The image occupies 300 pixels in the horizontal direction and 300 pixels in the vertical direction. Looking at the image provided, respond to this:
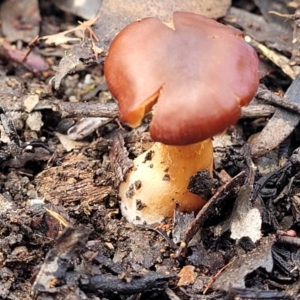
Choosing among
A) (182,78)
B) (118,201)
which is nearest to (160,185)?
(118,201)

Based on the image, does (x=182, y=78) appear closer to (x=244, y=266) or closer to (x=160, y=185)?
(x=160, y=185)

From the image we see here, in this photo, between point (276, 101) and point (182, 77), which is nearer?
point (182, 77)

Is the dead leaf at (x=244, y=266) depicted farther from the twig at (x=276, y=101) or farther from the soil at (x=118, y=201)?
the twig at (x=276, y=101)

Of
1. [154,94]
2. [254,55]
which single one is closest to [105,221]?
[154,94]

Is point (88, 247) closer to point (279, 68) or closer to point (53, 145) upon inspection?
point (53, 145)

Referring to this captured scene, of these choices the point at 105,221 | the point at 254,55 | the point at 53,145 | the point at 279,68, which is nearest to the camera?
the point at 254,55

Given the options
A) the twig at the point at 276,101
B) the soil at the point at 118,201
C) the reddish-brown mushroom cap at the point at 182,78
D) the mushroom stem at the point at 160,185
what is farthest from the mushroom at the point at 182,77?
the twig at the point at 276,101
